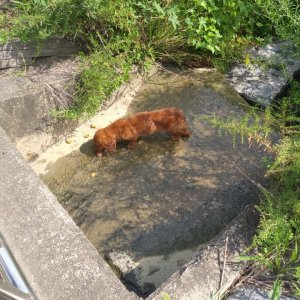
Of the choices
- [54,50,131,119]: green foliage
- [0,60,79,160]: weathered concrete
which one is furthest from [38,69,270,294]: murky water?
[54,50,131,119]: green foliage

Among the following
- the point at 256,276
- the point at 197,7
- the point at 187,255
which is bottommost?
the point at 187,255

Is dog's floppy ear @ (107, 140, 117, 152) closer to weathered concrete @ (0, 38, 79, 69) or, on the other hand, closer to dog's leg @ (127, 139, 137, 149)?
dog's leg @ (127, 139, 137, 149)

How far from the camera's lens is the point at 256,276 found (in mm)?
2713

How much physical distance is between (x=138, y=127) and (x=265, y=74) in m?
2.29

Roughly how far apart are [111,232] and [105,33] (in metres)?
2.57

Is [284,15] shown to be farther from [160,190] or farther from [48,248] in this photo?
[48,248]

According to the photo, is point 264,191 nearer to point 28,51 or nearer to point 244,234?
point 244,234

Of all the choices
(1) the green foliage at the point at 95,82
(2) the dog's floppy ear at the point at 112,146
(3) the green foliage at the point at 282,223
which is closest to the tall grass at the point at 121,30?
(1) the green foliage at the point at 95,82

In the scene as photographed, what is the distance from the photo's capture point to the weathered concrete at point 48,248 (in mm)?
2367

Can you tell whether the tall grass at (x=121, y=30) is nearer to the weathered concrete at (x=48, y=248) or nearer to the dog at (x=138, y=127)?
the dog at (x=138, y=127)

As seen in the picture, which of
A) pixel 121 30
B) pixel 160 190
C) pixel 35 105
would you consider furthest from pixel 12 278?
pixel 121 30

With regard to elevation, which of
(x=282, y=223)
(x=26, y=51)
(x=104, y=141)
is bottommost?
(x=104, y=141)

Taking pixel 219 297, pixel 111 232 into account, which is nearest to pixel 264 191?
pixel 219 297

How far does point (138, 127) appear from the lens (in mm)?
4484
